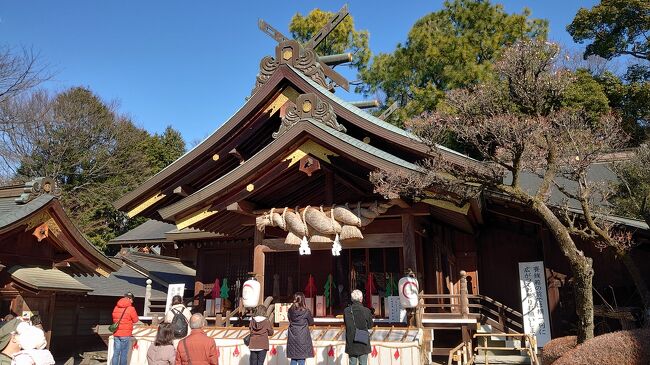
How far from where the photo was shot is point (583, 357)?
6.19 m

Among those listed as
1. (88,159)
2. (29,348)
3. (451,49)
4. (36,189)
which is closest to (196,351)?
(29,348)

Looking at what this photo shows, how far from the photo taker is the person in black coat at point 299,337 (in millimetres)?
6898

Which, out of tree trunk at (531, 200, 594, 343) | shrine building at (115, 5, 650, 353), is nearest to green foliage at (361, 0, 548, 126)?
shrine building at (115, 5, 650, 353)

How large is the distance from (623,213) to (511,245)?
2752 mm

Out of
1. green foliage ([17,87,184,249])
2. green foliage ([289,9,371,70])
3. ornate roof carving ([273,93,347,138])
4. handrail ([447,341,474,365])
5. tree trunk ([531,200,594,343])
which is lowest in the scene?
handrail ([447,341,474,365])

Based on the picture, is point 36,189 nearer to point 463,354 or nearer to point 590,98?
point 463,354

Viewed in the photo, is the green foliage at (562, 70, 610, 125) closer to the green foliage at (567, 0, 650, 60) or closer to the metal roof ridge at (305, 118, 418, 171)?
the green foliage at (567, 0, 650, 60)

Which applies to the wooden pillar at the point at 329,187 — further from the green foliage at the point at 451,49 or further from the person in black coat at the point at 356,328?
the green foliage at the point at 451,49

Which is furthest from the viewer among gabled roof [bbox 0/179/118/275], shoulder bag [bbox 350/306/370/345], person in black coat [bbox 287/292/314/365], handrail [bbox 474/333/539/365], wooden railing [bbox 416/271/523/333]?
gabled roof [bbox 0/179/118/275]

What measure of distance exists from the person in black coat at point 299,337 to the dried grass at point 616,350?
11.3 feet

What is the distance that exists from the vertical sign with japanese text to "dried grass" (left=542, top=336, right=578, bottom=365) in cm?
328

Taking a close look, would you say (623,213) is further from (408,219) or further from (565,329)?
(408,219)

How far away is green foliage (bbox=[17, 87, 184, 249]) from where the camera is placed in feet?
91.0

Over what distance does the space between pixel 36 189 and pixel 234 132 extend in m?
5.01
